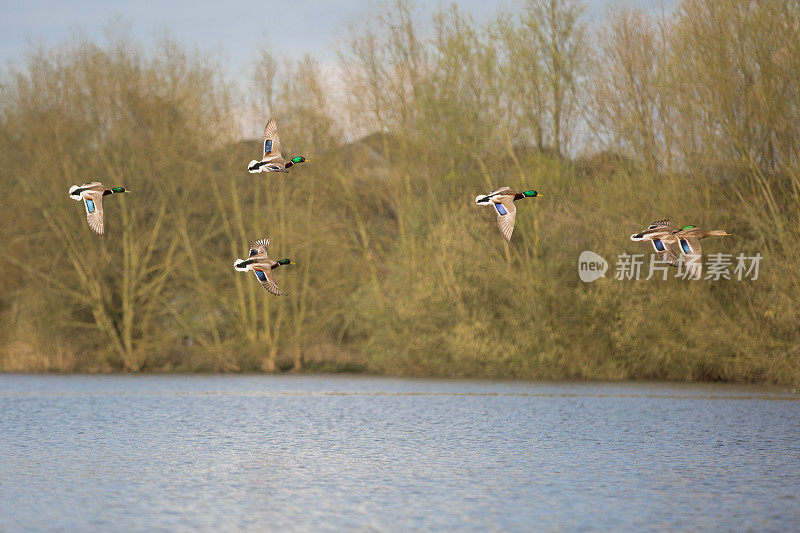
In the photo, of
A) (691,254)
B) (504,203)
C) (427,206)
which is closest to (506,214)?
(504,203)

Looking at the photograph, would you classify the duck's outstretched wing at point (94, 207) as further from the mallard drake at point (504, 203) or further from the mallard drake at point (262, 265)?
the mallard drake at point (504, 203)

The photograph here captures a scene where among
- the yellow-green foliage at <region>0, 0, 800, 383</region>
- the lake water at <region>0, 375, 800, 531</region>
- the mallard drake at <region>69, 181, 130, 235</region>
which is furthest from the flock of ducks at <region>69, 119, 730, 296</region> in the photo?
the yellow-green foliage at <region>0, 0, 800, 383</region>

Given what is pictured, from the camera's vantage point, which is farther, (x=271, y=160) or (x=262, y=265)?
(x=262, y=265)

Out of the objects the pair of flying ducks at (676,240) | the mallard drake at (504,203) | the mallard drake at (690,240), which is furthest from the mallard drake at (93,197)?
the mallard drake at (690,240)

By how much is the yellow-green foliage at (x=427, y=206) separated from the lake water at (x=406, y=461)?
11.6 feet

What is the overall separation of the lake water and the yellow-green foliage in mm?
3541

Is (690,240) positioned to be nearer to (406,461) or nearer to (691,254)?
(691,254)

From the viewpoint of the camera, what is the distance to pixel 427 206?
A: 33.2 metres

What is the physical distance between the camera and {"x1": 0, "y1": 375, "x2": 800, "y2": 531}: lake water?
33.1 ft

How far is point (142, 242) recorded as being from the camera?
3600 cm

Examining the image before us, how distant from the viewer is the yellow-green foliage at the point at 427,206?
1080 inches

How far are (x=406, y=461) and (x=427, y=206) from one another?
1935 cm

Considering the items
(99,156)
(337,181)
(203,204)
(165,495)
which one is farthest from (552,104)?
(165,495)

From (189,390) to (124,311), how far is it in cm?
724
